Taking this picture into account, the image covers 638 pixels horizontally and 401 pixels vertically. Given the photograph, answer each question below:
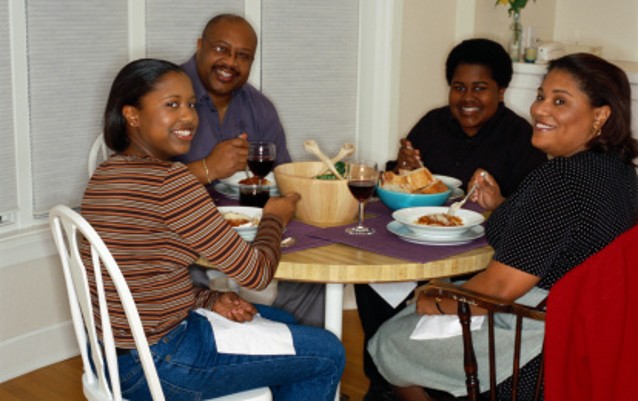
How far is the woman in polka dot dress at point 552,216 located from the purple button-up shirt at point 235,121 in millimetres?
1060

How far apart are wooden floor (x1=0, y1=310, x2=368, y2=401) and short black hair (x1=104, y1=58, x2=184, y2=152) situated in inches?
50.8

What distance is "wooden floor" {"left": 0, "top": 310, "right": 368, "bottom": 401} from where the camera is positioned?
3.08 metres

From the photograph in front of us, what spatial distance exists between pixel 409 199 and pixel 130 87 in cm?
84

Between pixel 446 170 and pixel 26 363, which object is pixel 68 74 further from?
pixel 446 170

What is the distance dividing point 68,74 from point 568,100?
1.83 metres

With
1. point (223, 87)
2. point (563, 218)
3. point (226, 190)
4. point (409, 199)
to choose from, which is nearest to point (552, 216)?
point (563, 218)

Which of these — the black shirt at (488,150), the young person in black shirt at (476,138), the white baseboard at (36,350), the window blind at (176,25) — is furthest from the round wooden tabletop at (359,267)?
the window blind at (176,25)

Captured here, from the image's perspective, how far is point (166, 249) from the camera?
1.94 meters

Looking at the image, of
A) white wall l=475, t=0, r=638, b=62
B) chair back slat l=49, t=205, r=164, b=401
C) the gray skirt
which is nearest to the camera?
chair back slat l=49, t=205, r=164, b=401

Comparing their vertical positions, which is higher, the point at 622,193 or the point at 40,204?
the point at 622,193

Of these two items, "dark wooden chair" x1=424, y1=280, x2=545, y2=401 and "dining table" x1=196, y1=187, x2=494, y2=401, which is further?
"dining table" x1=196, y1=187, x2=494, y2=401

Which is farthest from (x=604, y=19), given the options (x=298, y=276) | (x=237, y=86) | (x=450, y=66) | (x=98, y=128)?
(x=298, y=276)

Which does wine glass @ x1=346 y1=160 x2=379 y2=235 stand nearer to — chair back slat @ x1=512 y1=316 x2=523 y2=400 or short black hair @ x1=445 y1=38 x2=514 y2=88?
chair back slat @ x1=512 y1=316 x2=523 y2=400

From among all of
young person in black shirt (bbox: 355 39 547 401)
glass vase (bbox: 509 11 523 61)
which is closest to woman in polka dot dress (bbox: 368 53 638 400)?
young person in black shirt (bbox: 355 39 547 401)
